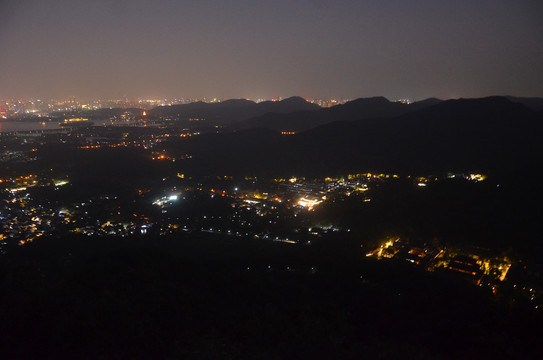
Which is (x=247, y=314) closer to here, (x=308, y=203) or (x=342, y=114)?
(x=308, y=203)

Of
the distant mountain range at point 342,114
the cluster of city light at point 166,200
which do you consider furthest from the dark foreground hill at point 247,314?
the distant mountain range at point 342,114

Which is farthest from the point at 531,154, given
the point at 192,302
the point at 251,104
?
the point at 251,104

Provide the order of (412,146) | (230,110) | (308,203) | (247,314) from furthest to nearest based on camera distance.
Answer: (230,110), (412,146), (308,203), (247,314)

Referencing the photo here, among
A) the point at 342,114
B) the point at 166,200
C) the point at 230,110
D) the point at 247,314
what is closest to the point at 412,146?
the point at 166,200

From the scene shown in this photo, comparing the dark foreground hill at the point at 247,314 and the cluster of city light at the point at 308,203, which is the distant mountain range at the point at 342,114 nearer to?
the cluster of city light at the point at 308,203

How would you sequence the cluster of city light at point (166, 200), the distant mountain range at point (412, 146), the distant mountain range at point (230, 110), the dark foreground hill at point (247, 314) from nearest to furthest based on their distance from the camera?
the dark foreground hill at point (247, 314), the cluster of city light at point (166, 200), the distant mountain range at point (412, 146), the distant mountain range at point (230, 110)

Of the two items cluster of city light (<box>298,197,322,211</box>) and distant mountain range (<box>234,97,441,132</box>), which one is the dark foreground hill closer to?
cluster of city light (<box>298,197,322,211</box>)

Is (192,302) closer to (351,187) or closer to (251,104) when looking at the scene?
(351,187)
